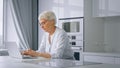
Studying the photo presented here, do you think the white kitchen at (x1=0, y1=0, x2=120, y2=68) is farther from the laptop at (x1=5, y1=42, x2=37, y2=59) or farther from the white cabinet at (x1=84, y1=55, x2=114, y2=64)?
the laptop at (x1=5, y1=42, x2=37, y2=59)

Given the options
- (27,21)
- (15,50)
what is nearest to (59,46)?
(15,50)

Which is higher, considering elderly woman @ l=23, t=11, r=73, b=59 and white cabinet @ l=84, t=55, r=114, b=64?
elderly woman @ l=23, t=11, r=73, b=59

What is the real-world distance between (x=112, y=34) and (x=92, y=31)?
0.42 m

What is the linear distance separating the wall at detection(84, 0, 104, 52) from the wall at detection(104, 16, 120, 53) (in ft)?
0.32

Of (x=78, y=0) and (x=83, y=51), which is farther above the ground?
(x=78, y=0)

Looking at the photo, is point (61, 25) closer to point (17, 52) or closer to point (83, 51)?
point (83, 51)

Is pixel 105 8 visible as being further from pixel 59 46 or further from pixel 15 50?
pixel 15 50

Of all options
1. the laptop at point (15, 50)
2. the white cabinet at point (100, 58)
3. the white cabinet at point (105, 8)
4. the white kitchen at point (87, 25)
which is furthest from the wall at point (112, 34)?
the laptop at point (15, 50)

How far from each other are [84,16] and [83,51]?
62 centimetres

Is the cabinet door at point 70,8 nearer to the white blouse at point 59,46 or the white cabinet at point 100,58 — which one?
the white cabinet at point 100,58

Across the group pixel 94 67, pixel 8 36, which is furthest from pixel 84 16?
pixel 94 67

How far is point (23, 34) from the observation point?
522 cm

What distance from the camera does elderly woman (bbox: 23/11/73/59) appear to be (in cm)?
269

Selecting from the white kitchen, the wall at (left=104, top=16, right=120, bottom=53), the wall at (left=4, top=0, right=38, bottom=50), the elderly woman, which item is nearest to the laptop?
the elderly woman
